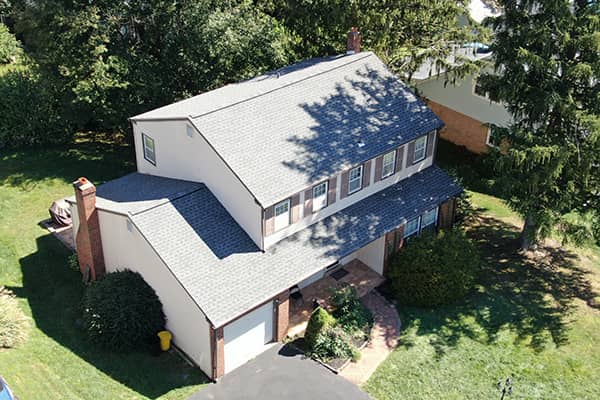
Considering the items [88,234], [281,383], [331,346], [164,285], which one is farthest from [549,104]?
[88,234]

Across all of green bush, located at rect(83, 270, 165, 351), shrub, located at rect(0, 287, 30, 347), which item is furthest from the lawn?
shrub, located at rect(0, 287, 30, 347)

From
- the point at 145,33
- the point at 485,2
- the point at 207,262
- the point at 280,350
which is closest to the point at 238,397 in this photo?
the point at 280,350

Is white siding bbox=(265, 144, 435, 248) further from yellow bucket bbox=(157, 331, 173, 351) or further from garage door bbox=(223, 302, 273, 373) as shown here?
yellow bucket bbox=(157, 331, 173, 351)

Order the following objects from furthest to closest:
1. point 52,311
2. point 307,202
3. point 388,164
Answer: point 388,164, point 52,311, point 307,202

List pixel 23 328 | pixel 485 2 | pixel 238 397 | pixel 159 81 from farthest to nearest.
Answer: pixel 485 2 → pixel 159 81 → pixel 23 328 → pixel 238 397

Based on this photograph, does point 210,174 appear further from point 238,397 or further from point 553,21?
point 553,21

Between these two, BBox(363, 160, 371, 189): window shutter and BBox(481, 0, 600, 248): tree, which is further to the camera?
BBox(363, 160, 371, 189): window shutter

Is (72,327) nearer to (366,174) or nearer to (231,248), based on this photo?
(231,248)
